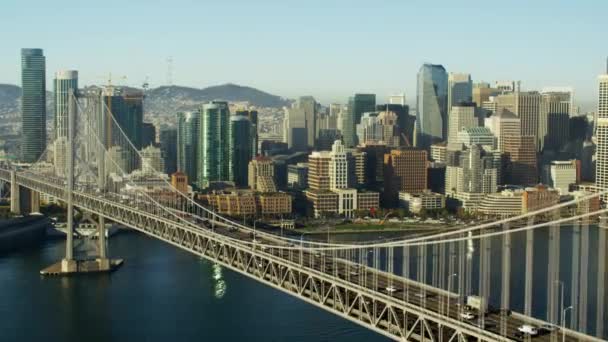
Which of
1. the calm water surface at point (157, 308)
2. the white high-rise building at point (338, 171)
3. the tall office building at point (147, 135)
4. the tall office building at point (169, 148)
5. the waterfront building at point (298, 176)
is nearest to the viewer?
the calm water surface at point (157, 308)

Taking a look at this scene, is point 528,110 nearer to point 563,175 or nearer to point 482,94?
point 482,94

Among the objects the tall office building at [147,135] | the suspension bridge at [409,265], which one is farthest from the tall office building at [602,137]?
the tall office building at [147,135]

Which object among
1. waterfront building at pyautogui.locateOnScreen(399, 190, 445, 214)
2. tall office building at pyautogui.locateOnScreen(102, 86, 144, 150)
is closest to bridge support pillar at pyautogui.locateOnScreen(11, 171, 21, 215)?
waterfront building at pyautogui.locateOnScreen(399, 190, 445, 214)

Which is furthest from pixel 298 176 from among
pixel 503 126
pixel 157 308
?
pixel 157 308

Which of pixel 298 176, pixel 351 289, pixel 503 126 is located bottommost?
pixel 298 176

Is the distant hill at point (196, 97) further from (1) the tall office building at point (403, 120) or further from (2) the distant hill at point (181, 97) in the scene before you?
(1) the tall office building at point (403, 120)

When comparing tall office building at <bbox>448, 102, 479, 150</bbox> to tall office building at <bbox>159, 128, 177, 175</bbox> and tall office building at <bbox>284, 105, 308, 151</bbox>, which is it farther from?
tall office building at <bbox>159, 128, 177, 175</bbox>
